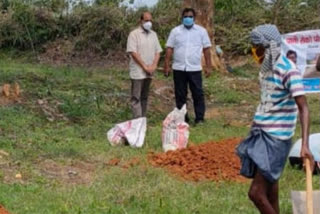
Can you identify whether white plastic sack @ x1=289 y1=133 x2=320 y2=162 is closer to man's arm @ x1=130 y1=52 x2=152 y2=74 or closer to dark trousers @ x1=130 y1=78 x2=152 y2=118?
man's arm @ x1=130 y1=52 x2=152 y2=74

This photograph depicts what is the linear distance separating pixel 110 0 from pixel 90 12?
141cm

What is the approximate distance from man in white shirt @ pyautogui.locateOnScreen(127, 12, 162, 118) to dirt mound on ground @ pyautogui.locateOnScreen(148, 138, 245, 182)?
208 cm

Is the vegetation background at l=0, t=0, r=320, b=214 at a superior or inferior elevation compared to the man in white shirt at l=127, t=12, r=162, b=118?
inferior

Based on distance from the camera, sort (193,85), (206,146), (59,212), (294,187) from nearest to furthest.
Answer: (59,212) < (294,187) < (206,146) < (193,85)

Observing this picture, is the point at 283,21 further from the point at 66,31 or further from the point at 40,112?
the point at 40,112

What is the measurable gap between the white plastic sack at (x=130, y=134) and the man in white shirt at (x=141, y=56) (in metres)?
1.16

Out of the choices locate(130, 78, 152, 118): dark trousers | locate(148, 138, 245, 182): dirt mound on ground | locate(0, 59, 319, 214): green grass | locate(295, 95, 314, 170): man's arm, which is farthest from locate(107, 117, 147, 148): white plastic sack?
locate(295, 95, 314, 170): man's arm

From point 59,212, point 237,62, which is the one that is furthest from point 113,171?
point 237,62

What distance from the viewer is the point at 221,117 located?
13008mm

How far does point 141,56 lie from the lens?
10.7 meters

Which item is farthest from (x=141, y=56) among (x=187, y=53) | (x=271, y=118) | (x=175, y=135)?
(x=271, y=118)

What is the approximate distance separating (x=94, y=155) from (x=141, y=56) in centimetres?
223

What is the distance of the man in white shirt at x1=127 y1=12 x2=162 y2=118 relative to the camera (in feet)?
35.1

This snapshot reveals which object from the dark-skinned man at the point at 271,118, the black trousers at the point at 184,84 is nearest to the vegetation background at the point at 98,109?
the black trousers at the point at 184,84
